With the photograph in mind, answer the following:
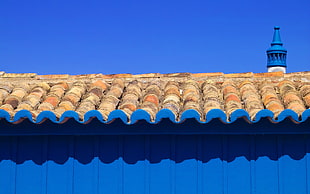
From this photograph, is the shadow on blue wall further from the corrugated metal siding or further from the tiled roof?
the tiled roof

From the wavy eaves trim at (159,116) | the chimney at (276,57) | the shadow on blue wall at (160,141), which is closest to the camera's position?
the wavy eaves trim at (159,116)

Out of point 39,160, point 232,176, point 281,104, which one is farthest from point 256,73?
point 39,160

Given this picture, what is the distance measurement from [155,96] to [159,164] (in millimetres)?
870

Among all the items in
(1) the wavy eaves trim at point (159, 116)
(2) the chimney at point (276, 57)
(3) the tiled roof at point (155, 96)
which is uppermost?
(2) the chimney at point (276, 57)

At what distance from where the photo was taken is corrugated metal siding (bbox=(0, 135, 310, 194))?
5.73 metres

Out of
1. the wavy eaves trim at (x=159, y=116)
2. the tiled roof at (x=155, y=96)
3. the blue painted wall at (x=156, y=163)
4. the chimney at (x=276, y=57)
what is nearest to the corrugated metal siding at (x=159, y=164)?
the blue painted wall at (x=156, y=163)

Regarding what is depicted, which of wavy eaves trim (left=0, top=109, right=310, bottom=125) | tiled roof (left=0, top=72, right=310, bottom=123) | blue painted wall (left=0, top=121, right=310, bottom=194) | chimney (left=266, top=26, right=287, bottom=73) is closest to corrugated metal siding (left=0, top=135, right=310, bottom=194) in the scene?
blue painted wall (left=0, top=121, right=310, bottom=194)

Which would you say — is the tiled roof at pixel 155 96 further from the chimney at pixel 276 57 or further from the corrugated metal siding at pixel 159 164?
the chimney at pixel 276 57

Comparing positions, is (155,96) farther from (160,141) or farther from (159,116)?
(159,116)

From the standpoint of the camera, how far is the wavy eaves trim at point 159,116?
515cm

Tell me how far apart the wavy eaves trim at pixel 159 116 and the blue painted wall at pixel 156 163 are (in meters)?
0.47

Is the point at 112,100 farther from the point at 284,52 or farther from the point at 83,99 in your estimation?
the point at 284,52

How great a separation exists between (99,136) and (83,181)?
0.56 metres

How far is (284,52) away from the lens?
1438 centimetres
